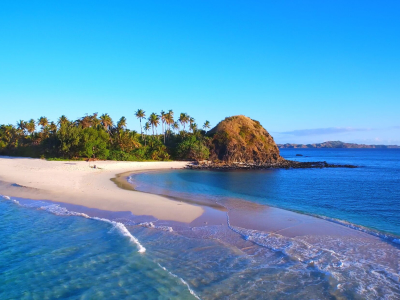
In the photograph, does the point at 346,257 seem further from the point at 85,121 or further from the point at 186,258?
the point at 85,121

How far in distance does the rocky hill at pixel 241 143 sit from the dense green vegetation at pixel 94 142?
154 inches

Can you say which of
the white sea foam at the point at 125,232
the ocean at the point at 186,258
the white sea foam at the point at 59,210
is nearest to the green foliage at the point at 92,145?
the white sea foam at the point at 59,210

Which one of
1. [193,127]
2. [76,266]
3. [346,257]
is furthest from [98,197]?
[193,127]

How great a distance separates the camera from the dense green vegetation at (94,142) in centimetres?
5640

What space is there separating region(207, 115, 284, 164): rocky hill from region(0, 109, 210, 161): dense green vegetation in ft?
12.8

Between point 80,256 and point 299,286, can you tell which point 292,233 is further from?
point 80,256

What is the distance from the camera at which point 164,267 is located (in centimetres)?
1024

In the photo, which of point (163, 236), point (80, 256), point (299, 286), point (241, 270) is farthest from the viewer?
point (163, 236)

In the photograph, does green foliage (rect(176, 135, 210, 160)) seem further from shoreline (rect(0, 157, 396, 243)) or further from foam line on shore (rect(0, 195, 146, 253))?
foam line on shore (rect(0, 195, 146, 253))

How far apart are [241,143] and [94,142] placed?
125 ft

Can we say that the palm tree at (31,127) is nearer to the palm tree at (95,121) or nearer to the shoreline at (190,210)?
the palm tree at (95,121)

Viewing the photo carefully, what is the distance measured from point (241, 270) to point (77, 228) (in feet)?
29.9

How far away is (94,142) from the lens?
56562 millimetres

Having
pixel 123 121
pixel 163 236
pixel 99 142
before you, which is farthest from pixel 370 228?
pixel 123 121
